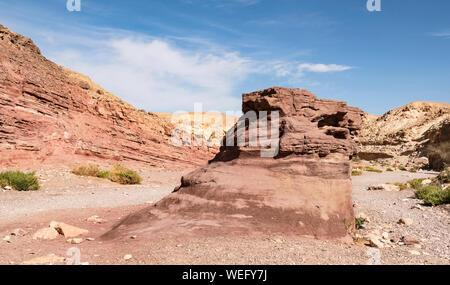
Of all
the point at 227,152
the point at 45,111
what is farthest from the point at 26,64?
the point at 227,152

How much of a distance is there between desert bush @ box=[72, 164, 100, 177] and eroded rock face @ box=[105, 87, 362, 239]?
11946 mm

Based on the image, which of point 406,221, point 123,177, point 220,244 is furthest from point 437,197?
point 123,177

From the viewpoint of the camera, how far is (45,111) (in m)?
18.8

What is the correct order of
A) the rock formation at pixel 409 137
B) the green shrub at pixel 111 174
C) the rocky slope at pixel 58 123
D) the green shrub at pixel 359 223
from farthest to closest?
1. the rock formation at pixel 409 137
2. the green shrub at pixel 111 174
3. the rocky slope at pixel 58 123
4. the green shrub at pixel 359 223

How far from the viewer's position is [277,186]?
655 centimetres

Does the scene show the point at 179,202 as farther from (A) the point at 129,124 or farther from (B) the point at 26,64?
(A) the point at 129,124

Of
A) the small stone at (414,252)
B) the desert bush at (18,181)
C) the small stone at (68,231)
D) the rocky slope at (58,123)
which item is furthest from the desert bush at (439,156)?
the desert bush at (18,181)

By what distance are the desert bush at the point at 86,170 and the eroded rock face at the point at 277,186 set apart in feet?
39.2

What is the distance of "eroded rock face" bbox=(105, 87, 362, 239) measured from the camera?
19.5 feet

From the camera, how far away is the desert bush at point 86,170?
17.5 metres

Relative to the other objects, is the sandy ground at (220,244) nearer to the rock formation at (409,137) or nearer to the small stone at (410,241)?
the small stone at (410,241)


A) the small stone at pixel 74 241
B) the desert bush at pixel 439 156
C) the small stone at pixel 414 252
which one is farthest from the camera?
the desert bush at pixel 439 156

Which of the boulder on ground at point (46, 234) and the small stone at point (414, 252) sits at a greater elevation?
the boulder on ground at point (46, 234)

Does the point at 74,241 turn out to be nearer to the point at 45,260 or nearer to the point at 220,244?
the point at 45,260
